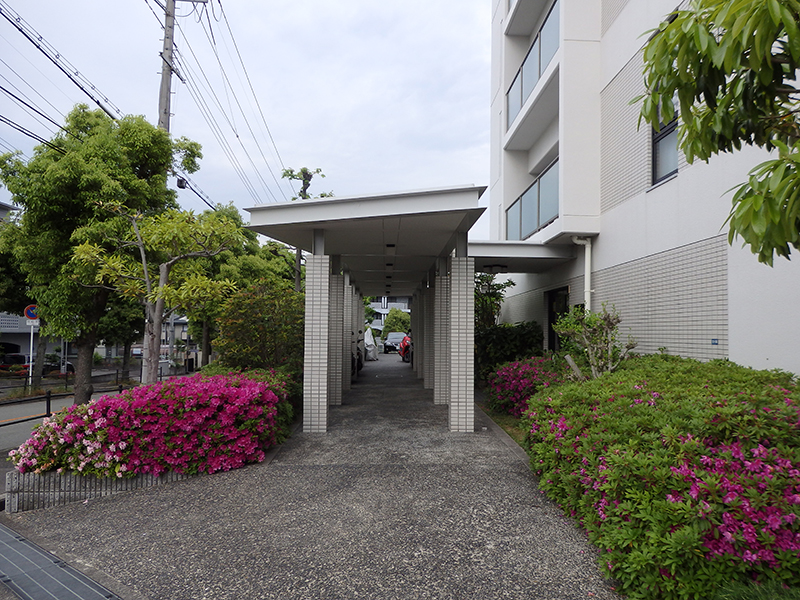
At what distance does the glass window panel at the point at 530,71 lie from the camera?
1047cm

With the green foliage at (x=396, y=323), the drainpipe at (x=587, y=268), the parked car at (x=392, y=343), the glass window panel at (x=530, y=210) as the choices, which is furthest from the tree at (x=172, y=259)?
the green foliage at (x=396, y=323)

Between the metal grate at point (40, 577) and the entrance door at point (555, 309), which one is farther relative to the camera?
the entrance door at point (555, 309)

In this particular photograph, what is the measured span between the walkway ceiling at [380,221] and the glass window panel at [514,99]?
5009mm

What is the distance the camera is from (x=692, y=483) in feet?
8.91

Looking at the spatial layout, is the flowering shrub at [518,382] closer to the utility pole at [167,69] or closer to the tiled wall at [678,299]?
the tiled wall at [678,299]

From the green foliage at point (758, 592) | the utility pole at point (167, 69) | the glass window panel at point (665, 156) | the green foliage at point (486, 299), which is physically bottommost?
the green foliage at point (758, 592)

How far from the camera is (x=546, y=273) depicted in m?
11.1

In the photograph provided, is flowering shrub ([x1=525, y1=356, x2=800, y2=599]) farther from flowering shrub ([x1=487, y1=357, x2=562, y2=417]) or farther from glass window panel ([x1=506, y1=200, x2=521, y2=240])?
glass window panel ([x1=506, y1=200, x2=521, y2=240])

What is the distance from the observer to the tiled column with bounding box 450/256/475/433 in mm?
7070

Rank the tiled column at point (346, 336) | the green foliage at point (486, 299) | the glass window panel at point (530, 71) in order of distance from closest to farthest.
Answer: the glass window panel at point (530, 71) → the tiled column at point (346, 336) → the green foliage at point (486, 299)

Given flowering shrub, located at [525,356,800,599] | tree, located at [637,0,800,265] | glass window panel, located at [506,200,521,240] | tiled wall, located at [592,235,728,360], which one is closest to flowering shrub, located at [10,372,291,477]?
flowering shrub, located at [525,356,800,599]

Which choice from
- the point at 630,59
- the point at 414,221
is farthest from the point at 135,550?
the point at 630,59

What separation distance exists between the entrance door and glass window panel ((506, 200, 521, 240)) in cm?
193

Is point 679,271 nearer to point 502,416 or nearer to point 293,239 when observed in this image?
point 502,416
